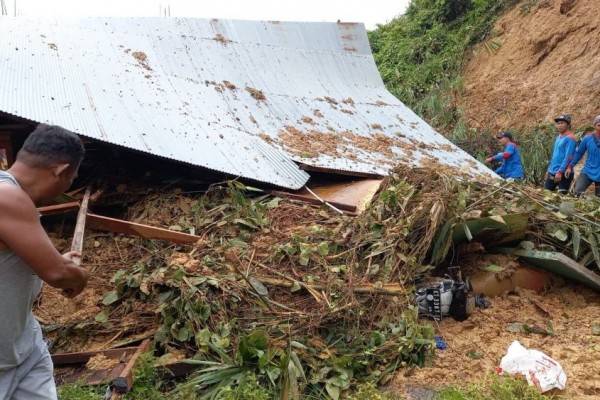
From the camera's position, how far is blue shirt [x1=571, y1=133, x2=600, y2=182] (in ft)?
21.1

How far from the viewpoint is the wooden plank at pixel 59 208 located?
4.13m

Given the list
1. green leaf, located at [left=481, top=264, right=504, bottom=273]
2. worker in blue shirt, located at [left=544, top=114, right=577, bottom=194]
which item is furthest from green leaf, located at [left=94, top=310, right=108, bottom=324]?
worker in blue shirt, located at [left=544, top=114, right=577, bottom=194]

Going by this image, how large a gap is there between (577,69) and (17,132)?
9.46 m

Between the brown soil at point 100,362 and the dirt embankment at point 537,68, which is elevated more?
the dirt embankment at point 537,68

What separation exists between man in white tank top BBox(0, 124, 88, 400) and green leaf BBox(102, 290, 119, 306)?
165 cm

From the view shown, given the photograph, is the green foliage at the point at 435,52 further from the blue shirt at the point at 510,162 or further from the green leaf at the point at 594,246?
the green leaf at the point at 594,246

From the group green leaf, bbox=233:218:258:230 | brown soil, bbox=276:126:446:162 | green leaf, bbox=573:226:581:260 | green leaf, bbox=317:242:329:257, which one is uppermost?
brown soil, bbox=276:126:446:162

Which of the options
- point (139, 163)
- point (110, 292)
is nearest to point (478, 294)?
point (110, 292)

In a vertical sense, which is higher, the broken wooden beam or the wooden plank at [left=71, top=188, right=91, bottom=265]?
the wooden plank at [left=71, top=188, right=91, bottom=265]

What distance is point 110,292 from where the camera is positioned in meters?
3.69

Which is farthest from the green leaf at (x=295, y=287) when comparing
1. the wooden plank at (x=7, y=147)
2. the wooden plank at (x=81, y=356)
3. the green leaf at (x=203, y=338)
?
the wooden plank at (x=7, y=147)

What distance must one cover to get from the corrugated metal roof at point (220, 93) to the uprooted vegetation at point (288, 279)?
745 millimetres

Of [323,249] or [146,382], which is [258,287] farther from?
[146,382]

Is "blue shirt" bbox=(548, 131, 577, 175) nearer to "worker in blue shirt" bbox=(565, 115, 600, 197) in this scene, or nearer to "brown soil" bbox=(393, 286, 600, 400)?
"worker in blue shirt" bbox=(565, 115, 600, 197)
